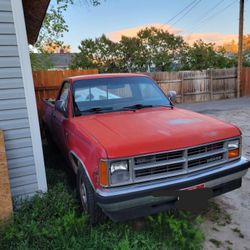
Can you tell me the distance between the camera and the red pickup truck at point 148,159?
2.75 metres

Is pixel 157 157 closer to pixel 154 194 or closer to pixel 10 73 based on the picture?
pixel 154 194

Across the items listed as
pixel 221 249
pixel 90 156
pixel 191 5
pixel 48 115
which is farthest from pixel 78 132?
pixel 191 5

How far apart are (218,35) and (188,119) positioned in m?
25.9

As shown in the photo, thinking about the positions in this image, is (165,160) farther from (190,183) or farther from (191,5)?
(191,5)

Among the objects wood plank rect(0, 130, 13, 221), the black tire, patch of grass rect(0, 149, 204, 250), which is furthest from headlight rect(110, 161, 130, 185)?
wood plank rect(0, 130, 13, 221)

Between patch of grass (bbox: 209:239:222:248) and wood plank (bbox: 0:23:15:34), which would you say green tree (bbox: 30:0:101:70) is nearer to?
wood plank (bbox: 0:23:15:34)

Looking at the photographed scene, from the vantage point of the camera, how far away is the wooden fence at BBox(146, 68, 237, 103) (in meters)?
15.2

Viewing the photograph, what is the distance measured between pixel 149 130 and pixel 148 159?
1.29 feet

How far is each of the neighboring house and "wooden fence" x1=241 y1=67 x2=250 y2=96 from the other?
16432 millimetres

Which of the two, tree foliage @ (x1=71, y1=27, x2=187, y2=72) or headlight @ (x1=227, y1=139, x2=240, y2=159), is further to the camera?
tree foliage @ (x1=71, y1=27, x2=187, y2=72)

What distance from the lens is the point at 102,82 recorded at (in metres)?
4.39

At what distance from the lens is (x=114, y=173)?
2.75 m

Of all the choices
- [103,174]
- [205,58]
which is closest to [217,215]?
[103,174]

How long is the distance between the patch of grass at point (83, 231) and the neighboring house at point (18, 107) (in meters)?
0.36
